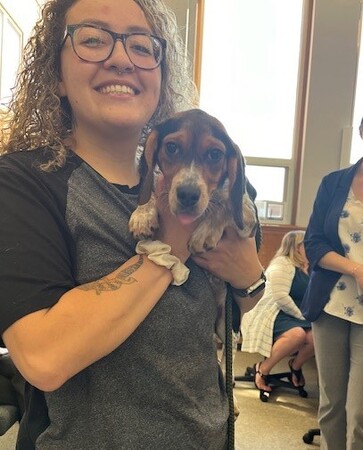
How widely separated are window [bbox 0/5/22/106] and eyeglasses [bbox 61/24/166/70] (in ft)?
7.91

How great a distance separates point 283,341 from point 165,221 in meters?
3.01

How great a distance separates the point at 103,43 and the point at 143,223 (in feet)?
1.41

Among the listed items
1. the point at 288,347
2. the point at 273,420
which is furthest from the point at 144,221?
the point at 288,347

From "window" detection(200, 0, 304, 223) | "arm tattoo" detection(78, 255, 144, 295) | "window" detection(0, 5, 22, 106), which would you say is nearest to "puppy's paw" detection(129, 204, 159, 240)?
"arm tattoo" detection(78, 255, 144, 295)

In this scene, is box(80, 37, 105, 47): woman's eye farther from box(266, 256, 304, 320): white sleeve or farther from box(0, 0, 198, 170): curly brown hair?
box(266, 256, 304, 320): white sleeve

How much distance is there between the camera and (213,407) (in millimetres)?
1088

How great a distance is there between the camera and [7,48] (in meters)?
3.54

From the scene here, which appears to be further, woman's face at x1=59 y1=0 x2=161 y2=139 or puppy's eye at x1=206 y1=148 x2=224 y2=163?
puppy's eye at x1=206 y1=148 x2=224 y2=163

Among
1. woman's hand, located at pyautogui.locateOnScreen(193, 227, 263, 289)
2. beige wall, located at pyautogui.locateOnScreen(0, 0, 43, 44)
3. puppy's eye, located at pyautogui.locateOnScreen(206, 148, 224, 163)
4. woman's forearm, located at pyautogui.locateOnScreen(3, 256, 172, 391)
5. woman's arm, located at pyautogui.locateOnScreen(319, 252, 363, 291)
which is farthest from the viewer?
beige wall, located at pyautogui.locateOnScreen(0, 0, 43, 44)

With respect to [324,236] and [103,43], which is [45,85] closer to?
[103,43]

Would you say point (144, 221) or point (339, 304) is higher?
point (144, 221)

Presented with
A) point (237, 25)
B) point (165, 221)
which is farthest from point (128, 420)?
point (237, 25)

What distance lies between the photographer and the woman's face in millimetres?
1122

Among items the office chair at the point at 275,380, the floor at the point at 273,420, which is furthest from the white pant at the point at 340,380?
the office chair at the point at 275,380
